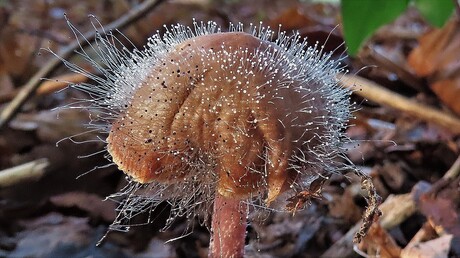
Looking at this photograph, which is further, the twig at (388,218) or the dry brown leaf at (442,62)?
the dry brown leaf at (442,62)

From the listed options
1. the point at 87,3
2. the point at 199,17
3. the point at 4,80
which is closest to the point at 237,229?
the point at 4,80

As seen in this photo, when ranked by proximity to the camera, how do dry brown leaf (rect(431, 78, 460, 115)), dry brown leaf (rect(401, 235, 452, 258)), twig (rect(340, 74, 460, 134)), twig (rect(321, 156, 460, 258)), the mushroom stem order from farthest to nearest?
dry brown leaf (rect(431, 78, 460, 115)), twig (rect(340, 74, 460, 134)), twig (rect(321, 156, 460, 258)), dry brown leaf (rect(401, 235, 452, 258)), the mushroom stem

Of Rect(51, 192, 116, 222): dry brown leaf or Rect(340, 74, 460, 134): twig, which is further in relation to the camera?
Rect(340, 74, 460, 134): twig

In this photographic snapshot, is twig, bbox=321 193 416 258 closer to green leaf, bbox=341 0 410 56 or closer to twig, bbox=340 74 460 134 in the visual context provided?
twig, bbox=340 74 460 134

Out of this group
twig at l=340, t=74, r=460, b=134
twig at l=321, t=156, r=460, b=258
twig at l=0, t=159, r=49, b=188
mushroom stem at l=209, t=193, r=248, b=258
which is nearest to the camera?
mushroom stem at l=209, t=193, r=248, b=258

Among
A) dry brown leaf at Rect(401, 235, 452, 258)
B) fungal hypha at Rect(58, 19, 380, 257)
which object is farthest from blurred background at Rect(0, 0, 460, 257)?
fungal hypha at Rect(58, 19, 380, 257)

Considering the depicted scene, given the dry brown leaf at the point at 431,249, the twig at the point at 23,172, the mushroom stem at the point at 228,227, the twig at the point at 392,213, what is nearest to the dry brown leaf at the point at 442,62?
the twig at the point at 392,213

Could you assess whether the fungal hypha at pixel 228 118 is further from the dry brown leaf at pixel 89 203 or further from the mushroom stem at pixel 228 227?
the dry brown leaf at pixel 89 203

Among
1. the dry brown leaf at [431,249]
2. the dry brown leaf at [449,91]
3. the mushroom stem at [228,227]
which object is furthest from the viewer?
the dry brown leaf at [449,91]
